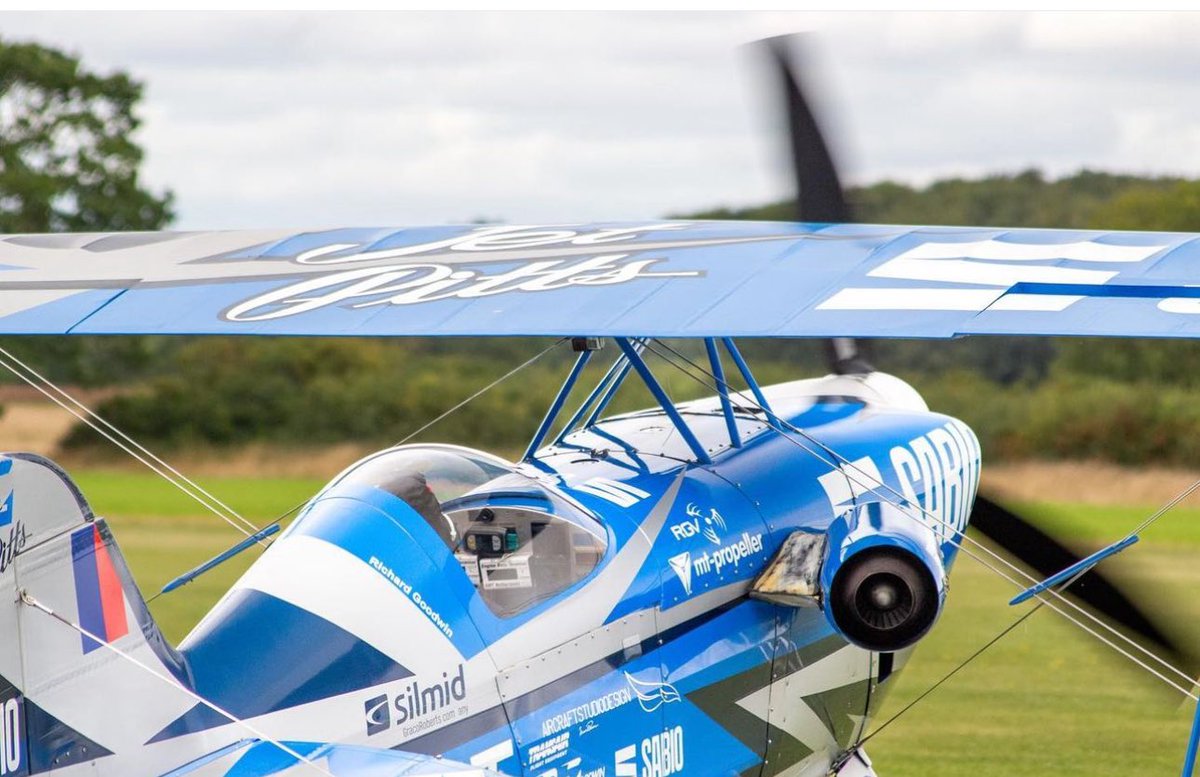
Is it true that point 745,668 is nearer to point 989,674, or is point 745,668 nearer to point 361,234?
point 361,234

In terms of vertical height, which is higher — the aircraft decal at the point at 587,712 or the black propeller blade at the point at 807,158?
the black propeller blade at the point at 807,158

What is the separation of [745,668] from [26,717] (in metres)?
2.60

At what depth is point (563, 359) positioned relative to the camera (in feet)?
126

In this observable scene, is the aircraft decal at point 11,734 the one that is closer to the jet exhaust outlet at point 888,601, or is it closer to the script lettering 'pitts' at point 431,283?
the script lettering 'pitts' at point 431,283

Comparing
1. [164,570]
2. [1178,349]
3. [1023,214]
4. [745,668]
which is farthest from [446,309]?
[1023,214]

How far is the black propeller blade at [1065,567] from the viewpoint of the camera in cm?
812

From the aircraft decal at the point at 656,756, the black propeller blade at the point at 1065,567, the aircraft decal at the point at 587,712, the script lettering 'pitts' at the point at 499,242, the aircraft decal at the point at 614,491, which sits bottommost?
the black propeller blade at the point at 1065,567

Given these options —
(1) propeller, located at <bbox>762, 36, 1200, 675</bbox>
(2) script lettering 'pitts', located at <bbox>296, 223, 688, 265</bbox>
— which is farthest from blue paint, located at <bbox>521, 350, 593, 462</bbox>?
(1) propeller, located at <bbox>762, 36, 1200, 675</bbox>

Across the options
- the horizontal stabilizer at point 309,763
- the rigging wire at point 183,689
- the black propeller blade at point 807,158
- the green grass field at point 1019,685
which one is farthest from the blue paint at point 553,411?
the black propeller blade at point 807,158

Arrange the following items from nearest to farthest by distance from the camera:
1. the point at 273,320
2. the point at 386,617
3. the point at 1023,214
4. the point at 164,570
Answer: the point at 386,617 → the point at 273,320 → the point at 164,570 → the point at 1023,214

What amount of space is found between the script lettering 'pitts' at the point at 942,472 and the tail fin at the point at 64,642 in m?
3.40

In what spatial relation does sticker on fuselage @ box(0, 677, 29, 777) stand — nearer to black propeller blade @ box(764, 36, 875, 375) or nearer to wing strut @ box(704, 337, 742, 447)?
wing strut @ box(704, 337, 742, 447)

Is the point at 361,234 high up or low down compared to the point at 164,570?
up

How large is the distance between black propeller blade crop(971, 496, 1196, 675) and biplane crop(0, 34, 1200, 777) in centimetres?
66
